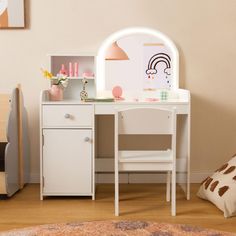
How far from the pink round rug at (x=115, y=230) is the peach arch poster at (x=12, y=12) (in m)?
1.85

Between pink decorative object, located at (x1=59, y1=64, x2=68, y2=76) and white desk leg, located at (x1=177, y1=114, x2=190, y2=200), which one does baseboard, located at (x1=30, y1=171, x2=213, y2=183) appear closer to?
white desk leg, located at (x1=177, y1=114, x2=190, y2=200)

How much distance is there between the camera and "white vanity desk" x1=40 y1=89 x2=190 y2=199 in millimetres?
3520

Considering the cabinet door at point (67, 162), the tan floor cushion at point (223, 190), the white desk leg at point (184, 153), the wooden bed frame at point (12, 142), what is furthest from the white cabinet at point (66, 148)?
the tan floor cushion at point (223, 190)

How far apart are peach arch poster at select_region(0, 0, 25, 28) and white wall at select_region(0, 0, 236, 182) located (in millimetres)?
61

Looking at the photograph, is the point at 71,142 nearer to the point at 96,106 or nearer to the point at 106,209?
the point at 96,106

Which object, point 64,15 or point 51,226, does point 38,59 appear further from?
point 51,226

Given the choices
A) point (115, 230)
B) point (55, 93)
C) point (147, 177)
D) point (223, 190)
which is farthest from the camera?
point (147, 177)

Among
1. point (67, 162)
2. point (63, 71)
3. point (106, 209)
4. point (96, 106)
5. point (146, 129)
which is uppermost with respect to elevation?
point (63, 71)

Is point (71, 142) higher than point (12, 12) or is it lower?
lower

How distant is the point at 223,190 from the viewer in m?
3.30

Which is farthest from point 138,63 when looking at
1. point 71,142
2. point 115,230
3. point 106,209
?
point 115,230

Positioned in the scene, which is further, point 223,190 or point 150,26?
point 150,26

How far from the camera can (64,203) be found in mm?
3473

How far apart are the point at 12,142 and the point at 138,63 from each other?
3.95ft
